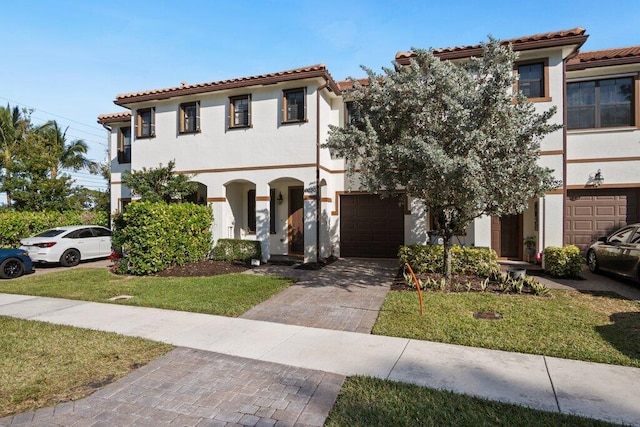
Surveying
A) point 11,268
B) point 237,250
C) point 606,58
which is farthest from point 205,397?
point 606,58

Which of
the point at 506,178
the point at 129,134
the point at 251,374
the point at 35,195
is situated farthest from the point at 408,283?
the point at 35,195

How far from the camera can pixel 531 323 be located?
5.91 metres

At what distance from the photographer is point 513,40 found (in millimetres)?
10523

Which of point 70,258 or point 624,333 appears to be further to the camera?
point 70,258

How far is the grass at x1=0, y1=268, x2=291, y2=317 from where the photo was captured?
24.1 ft

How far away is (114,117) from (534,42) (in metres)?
17.0

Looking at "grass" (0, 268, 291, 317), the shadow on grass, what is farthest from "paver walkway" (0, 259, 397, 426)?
the shadow on grass

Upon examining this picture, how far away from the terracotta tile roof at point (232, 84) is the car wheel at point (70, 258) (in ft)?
21.0

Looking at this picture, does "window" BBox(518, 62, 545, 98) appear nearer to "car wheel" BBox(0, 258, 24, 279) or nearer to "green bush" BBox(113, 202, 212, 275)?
"green bush" BBox(113, 202, 212, 275)

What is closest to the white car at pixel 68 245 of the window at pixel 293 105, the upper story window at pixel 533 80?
the window at pixel 293 105

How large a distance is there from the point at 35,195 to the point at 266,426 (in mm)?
18046

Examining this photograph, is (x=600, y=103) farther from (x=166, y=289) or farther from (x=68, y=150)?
(x=68, y=150)

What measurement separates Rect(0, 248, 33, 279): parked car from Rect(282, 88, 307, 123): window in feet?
31.1

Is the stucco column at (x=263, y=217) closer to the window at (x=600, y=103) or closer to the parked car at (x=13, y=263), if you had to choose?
the parked car at (x=13, y=263)
